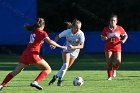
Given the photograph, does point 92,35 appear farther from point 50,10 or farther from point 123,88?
point 123,88

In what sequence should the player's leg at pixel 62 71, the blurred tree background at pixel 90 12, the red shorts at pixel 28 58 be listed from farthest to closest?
the blurred tree background at pixel 90 12 → the player's leg at pixel 62 71 → the red shorts at pixel 28 58

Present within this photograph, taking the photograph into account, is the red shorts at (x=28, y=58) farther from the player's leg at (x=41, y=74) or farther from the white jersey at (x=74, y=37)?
the white jersey at (x=74, y=37)

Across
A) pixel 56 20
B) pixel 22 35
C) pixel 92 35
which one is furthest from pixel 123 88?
pixel 56 20

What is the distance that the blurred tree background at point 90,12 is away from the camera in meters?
49.1

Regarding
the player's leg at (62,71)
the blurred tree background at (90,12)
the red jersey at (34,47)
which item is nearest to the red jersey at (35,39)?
the red jersey at (34,47)

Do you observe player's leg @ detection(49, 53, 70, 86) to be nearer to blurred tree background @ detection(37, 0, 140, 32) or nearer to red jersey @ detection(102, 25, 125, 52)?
red jersey @ detection(102, 25, 125, 52)

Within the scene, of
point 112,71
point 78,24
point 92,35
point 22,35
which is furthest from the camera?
point 92,35

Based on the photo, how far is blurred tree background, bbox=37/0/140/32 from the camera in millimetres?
49062

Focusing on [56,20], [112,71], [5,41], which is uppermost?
[56,20]

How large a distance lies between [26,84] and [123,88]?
2868 millimetres

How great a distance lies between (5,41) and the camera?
38062mm

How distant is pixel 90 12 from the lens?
52.0 m

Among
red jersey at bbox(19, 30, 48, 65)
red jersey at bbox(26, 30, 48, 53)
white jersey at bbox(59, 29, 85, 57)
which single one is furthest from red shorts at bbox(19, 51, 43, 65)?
white jersey at bbox(59, 29, 85, 57)

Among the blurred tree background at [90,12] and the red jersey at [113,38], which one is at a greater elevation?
the blurred tree background at [90,12]
